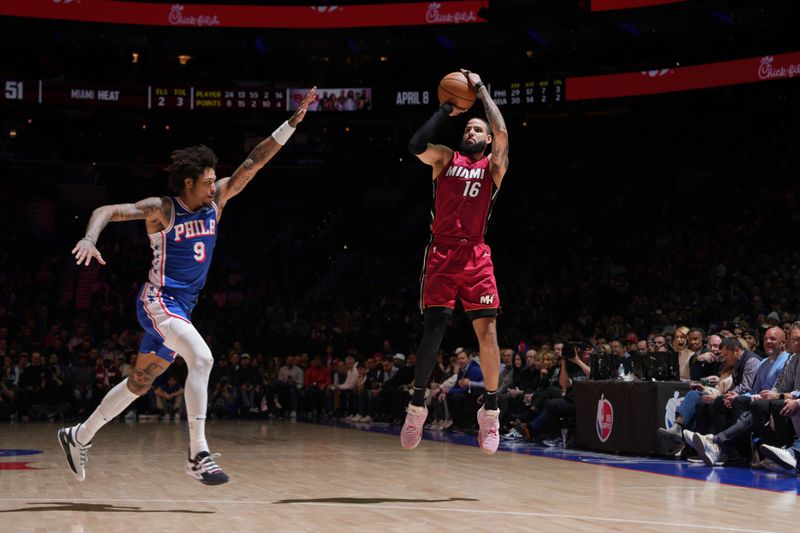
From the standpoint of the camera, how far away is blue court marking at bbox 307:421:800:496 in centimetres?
800

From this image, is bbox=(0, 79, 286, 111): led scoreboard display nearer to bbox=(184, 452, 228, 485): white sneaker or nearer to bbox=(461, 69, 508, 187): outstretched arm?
bbox=(461, 69, 508, 187): outstretched arm

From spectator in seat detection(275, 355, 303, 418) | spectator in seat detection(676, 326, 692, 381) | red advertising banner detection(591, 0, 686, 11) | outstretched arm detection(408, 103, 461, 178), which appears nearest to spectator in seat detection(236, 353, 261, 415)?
spectator in seat detection(275, 355, 303, 418)

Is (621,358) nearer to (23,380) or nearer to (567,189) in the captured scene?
(23,380)

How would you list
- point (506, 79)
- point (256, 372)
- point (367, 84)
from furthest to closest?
Result: point (367, 84) < point (506, 79) < point (256, 372)

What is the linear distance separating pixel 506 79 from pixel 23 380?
12862mm

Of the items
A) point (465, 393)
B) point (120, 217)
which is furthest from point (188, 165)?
point (465, 393)

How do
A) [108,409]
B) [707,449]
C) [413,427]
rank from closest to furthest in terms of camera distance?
1. [108,409]
2. [413,427]
3. [707,449]

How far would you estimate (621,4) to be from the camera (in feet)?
71.3

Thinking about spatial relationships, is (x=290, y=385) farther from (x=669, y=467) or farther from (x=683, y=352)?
(x=669, y=467)

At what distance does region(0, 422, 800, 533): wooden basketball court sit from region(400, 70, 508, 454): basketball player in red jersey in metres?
0.81

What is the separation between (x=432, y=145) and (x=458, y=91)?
43 centimetres

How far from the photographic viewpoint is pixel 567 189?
1037 inches

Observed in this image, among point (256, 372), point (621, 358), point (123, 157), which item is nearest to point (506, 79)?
point (256, 372)

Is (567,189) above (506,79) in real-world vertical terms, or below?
below
